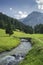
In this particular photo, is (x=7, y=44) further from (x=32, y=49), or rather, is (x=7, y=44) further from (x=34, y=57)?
(x=34, y=57)

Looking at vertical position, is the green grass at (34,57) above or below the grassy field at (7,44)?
above

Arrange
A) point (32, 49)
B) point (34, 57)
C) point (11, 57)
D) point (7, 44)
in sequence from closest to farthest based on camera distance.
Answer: point (34, 57) → point (11, 57) → point (32, 49) → point (7, 44)

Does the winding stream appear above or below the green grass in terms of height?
below

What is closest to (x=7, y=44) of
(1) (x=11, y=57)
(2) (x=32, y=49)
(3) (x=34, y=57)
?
(2) (x=32, y=49)

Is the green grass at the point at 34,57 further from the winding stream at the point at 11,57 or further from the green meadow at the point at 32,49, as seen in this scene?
the winding stream at the point at 11,57

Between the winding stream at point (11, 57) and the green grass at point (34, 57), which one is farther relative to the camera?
the winding stream at point (11, 57)

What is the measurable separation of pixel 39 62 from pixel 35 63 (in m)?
0.74

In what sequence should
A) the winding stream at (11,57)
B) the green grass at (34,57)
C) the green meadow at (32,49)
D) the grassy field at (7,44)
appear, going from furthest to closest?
the grassy field at (7,44)
the winding stream at (11,57)
the green meadow at (32,49)
the green grass at (34,57)

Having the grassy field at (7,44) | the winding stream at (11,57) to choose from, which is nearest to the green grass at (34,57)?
the winding stream at (11,57)

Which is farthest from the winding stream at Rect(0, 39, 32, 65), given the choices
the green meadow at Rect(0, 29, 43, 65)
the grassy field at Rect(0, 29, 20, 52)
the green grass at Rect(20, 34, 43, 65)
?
the grassy field at Rect(0, 29, 20, 52)

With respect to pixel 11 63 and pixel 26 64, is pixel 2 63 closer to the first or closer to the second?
pixel 11 63

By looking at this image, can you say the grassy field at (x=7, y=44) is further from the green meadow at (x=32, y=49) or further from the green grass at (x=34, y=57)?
the green grass at (x=34, y=57)

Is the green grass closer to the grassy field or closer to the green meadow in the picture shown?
the green meadow

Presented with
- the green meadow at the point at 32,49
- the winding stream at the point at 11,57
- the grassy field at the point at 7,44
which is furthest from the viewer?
the grassy field at the point at 7,44
